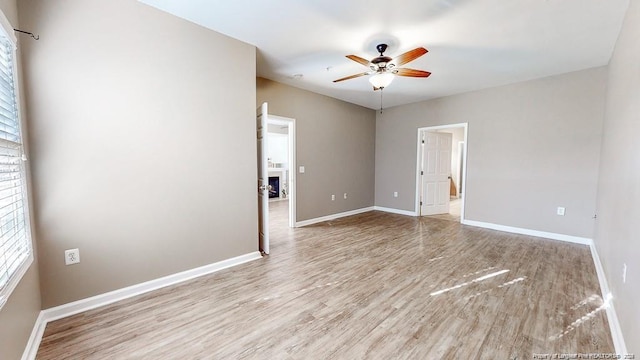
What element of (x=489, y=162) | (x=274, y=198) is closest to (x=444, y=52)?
(x=489, y=162)

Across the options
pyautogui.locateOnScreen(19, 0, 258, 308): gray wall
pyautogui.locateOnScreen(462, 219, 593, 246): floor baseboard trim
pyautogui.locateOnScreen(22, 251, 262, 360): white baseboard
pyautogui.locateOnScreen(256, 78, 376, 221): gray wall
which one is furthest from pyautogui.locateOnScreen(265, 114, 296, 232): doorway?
pyautogui.locateOnScreen(462, 219, 593, 246): floor baseboard trim

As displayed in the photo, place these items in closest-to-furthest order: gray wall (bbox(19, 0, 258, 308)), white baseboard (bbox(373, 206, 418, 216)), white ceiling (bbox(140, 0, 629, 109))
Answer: gray wall (bbox(19, 0, 258, 308))
white ceiling (bbox(140, 0, 629, 109))
white baseboard (bbox(373, 206, 418, 216))

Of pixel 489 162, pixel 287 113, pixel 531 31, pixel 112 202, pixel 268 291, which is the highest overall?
pixel 531 31

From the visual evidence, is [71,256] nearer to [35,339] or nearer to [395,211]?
[35,339]

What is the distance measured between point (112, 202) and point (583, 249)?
5657 millimetres

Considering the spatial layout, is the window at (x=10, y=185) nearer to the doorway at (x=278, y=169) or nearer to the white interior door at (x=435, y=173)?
the doorway at (x=278, y=169)

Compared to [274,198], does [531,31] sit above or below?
above

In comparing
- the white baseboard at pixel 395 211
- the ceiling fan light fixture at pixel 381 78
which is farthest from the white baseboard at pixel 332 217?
the ceiling fan light fixture at pixel 381 78

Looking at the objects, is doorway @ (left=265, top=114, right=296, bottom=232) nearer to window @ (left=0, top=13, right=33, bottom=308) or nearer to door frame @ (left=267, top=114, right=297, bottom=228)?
door frame @ (left=267, top=114, right=297, bottom=228)

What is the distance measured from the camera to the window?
1366 millimetres

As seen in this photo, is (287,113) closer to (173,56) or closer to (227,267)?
(173,56)

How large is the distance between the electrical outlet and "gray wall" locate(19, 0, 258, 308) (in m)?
0.03

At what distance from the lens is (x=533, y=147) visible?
4.13 m

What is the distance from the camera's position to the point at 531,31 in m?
2.59
